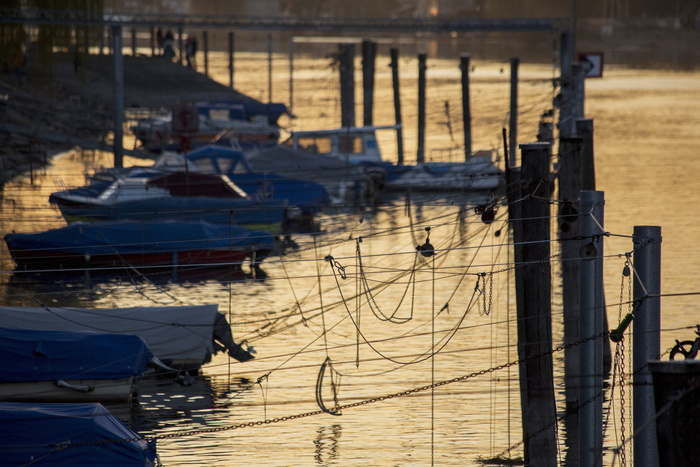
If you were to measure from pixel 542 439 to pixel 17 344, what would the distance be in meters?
6.38

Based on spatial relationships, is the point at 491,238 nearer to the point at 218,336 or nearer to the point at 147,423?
the point at 218,336

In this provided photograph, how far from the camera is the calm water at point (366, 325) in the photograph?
43.5ft

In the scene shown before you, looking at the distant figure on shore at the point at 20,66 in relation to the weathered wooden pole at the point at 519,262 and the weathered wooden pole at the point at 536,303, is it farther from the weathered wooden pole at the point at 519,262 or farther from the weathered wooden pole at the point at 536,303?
the weathered wooden pole at the point at 536,303

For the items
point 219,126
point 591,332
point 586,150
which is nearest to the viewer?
point 591,332

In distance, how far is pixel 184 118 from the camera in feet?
107

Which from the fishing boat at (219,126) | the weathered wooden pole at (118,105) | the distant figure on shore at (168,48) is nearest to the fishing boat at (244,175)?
the weathered wooden pole at (118,105)

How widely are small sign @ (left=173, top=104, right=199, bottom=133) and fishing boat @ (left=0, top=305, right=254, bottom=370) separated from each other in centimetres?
1796

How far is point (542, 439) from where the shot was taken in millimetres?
10250

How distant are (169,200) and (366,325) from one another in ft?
20.0

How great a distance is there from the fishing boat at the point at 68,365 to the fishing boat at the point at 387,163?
A: 14468mm

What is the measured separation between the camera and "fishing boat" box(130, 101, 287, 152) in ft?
114

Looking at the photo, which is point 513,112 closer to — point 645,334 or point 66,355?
point 66,355

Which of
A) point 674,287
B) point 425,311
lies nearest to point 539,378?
point 425,311

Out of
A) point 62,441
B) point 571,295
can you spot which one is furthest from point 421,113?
point 62,441
